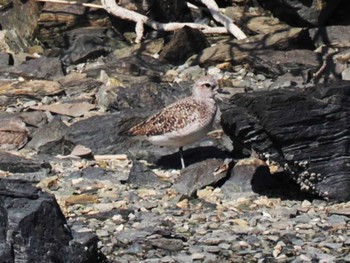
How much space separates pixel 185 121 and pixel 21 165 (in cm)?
172

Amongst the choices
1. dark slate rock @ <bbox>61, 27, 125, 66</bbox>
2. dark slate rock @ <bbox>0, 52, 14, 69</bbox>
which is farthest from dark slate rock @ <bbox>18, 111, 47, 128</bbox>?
dark slate rock @ <bbox>61, 27, 125, 66</bbox>

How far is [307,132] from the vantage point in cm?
953

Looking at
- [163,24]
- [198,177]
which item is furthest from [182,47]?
[198,177]

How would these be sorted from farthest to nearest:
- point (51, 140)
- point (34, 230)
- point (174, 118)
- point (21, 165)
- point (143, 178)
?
point (51, 140) < point (21, 165) < point (174, 118) < point (143, 178) < point (34, 230)

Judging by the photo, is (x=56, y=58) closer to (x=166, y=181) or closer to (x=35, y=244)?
(x=166, y=181)

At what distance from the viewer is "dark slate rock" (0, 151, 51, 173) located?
1088cm

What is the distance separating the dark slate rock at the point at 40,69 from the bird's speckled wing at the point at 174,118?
4215 mm

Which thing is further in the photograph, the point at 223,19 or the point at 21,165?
the point at 223,19

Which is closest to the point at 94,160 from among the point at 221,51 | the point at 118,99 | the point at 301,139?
the point at 118,99

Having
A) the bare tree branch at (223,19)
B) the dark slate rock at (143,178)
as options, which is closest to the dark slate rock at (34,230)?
the dark slate rock at (143,178)

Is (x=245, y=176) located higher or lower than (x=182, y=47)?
higher

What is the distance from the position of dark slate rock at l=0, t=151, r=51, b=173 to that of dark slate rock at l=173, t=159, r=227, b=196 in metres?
1.47

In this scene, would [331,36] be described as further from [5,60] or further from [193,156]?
[193,156]

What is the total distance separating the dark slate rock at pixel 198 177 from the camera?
10.2m
